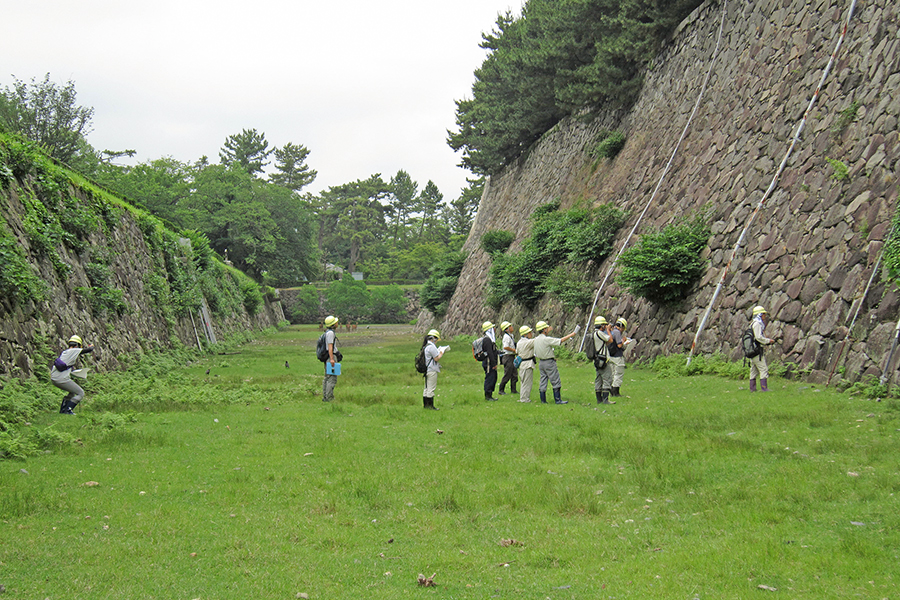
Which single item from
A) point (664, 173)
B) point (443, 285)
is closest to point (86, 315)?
point (664, 173)

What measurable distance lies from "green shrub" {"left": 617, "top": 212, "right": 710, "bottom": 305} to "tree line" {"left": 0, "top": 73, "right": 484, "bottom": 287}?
17.1 m

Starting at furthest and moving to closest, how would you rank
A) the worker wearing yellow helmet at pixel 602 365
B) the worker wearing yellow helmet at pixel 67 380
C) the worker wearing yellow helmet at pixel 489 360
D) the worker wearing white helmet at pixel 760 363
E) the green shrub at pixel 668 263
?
the green shrub at pixel 668 263
the worker wearing yellow helmet at pixel 489 360
the worker wearing yellow helmet at pixel 602 365
the worker wearing white helmet at pixel 760 363
the worker wearing yellow helmet at pixel 67 380

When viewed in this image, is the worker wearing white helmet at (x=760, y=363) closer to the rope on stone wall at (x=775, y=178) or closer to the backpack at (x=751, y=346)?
the backpack at (x=751, y=346)

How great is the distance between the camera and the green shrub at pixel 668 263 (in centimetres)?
1734

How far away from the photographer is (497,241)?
36.8 metres

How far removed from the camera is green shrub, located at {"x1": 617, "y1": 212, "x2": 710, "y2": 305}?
56.9 feet

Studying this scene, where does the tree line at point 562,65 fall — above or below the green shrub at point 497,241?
above

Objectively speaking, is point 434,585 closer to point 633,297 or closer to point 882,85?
point 882,85

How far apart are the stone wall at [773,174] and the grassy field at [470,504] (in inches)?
91.6

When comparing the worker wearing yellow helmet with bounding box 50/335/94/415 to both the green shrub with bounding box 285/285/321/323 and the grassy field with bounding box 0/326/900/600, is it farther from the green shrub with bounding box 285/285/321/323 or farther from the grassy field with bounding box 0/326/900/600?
the green shrub with bounding box 285/285/321/323

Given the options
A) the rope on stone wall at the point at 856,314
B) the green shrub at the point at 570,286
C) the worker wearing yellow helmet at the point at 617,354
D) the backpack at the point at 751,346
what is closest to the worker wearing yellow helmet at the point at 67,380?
the worker wearing yellow helmet at the point at 617,354

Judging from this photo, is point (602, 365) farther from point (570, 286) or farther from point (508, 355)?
point (570, 286)

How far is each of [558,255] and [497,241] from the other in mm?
10018

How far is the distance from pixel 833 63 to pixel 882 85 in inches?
101
